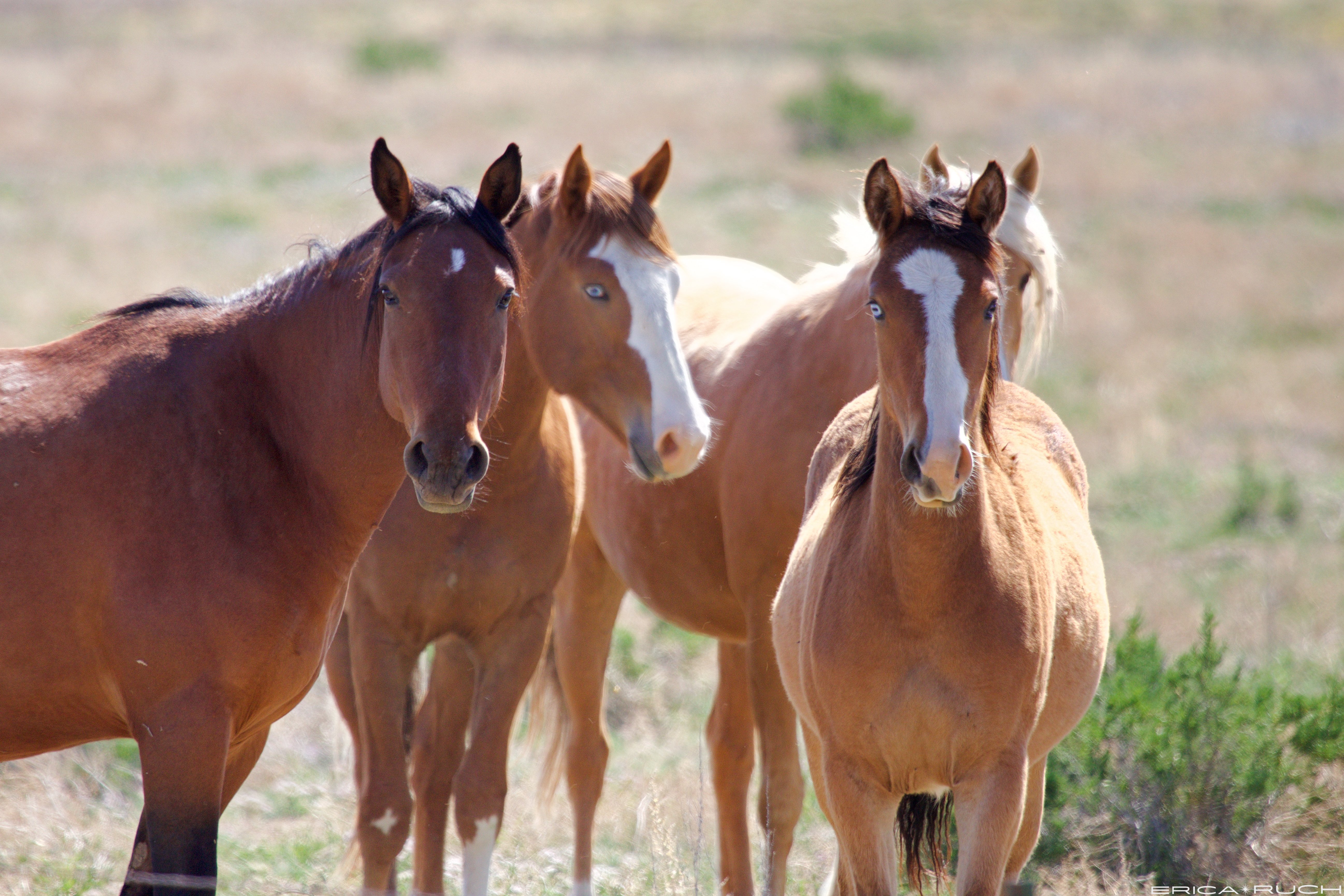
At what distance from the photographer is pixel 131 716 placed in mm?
3031

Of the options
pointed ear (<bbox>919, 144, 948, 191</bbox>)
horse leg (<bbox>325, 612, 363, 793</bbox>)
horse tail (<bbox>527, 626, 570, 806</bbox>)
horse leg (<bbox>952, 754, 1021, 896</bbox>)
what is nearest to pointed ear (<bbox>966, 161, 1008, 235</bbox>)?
pointed ear (<bbox>919, 144, 948, 191</bbox>)

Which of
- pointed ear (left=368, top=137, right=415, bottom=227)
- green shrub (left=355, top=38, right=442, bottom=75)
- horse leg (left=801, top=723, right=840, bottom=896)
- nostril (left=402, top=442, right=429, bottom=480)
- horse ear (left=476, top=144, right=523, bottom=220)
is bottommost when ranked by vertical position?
horse leg (left=801, top=723, right=840, bottom=896)

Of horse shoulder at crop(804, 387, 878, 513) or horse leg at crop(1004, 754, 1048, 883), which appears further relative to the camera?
horse shoulder at crop(804, 387, 878, 513)

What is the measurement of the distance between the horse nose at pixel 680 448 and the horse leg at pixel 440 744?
984mm

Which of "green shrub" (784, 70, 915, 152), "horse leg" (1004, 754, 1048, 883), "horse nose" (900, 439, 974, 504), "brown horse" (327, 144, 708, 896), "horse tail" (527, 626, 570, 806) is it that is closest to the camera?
"horse nose" (900, 439, 974, 504)

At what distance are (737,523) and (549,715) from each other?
1506 mm

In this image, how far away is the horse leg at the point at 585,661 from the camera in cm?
514

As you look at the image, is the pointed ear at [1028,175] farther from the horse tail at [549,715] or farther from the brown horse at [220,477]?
the horse tail at [549,715]

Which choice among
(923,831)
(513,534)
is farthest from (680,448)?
(923,831)

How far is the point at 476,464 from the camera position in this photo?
2951mm

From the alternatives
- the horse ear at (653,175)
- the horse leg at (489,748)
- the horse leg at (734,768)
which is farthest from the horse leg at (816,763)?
the horse ear at (653,175)

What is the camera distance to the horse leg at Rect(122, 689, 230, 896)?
2.99 metres

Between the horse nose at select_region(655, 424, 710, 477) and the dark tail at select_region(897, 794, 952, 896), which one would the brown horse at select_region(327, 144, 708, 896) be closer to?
the horse nose at select_region(655, 424, 710, 477)

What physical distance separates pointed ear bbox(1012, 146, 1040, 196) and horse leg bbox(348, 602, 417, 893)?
8.79ft
